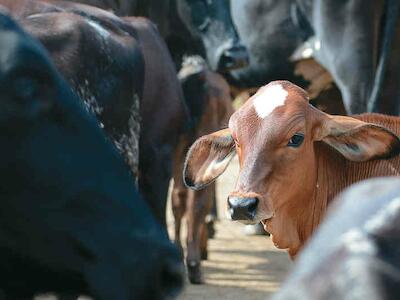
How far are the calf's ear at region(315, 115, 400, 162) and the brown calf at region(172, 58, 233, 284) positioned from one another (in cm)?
321

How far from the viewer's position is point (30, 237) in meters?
2.63

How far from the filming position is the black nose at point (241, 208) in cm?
443

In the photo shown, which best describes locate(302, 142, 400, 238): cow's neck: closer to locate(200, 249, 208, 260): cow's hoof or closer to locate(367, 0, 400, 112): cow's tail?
locate(367, 0, 400, 112): cow's tail

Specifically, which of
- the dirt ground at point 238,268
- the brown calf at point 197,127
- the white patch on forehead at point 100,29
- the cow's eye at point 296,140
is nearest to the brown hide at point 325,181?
the cow's eye at point 296,140

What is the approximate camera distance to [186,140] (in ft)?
25.7

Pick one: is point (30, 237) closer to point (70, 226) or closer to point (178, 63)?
point (70, 226)

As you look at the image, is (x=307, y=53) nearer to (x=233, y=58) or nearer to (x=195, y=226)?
(x=233, y=58)

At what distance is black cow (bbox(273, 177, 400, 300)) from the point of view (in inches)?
66.3

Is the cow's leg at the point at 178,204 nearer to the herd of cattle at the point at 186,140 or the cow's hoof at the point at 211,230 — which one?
the herd of cattle at the point at 186,140

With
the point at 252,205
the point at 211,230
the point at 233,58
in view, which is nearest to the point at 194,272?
the point at 233,58

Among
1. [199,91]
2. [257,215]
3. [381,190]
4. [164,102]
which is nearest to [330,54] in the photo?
[199,91]

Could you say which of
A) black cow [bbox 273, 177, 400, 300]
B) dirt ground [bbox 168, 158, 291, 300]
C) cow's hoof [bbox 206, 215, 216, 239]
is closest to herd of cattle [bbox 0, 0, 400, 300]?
black cow [bbox 273, 177, 400, 300]

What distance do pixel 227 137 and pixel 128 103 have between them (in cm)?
63

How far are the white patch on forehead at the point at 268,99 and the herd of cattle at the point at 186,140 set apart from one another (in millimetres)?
12
